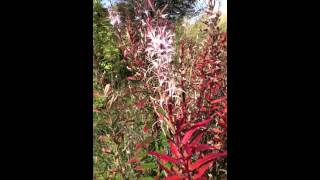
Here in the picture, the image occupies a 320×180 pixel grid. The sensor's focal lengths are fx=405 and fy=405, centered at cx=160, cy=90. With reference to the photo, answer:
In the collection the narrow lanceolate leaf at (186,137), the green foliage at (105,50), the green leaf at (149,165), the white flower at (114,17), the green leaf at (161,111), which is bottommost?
the green leaf at (149,165)

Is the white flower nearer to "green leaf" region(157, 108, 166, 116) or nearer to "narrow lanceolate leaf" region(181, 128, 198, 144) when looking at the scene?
"green leaf" region(157, 108, 166, 116)

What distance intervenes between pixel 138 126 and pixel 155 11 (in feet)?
2.11

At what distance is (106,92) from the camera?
6.81ft

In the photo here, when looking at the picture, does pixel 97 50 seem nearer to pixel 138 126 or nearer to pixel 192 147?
pixel 138 126

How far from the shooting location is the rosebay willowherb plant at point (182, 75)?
6.15 feet

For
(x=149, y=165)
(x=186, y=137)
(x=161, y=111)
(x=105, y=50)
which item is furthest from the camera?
(x=105, y=50)

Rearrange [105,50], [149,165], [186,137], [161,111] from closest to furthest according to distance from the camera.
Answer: [186,137], [161,111], [149,165], [105,50]

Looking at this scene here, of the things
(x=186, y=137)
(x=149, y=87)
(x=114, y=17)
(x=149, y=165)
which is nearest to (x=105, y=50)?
(x=114, y=17)

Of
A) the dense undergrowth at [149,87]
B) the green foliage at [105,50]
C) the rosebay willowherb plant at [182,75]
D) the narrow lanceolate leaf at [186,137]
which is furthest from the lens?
the green foliage at [105,50]

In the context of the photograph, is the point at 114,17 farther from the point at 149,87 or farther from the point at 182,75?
the point at 182,75

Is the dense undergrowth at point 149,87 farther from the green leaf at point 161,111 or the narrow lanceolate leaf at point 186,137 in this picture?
the narrow lanceolate leaf at point 186,137

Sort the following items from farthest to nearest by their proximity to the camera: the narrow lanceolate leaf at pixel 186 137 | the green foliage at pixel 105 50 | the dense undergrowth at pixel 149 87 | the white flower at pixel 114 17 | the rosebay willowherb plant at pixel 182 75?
the white flower at pixel 114 17 → the green foliage at pixel 105 50 → the dense undergrowth at pixel 149 87 → the rosebay willowherb plant at pixel 182 75 → the narrow lanceolate leaf at pixel 186 137

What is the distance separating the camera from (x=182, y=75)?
198 centimetres

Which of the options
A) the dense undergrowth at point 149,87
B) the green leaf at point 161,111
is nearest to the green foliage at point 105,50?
the dense undergrowth at point 149,87
